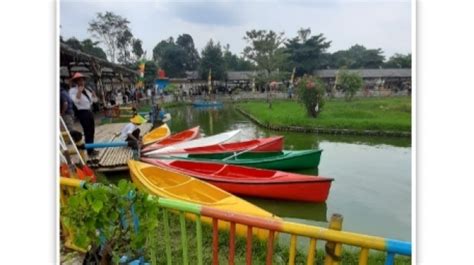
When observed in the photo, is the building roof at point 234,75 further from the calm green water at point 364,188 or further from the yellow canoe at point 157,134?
the yellow canoe at point 157,134

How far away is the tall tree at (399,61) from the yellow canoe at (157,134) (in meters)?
3.23

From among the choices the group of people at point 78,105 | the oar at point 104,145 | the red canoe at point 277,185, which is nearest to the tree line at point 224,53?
the group of people at point 78,105

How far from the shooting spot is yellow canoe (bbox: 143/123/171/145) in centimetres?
479

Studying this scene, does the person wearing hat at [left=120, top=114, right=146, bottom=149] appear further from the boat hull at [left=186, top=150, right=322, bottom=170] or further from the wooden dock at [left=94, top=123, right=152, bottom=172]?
the boat hull at [left=186, top=150, right=322, bottom=170]

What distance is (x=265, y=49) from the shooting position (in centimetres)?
252

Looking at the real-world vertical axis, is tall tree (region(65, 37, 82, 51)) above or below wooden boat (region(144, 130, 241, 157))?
→ above

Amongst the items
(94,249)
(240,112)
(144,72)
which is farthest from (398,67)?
(240,112)

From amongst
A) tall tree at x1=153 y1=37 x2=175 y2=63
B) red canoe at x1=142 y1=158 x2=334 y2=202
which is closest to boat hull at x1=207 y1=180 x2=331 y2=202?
red canoe at x1=142 y1=158 x2=334 y2=202

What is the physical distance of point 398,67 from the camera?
6.38 ft

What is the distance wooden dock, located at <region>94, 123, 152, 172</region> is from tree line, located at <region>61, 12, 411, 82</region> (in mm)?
986

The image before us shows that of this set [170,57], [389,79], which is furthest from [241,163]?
[389,79]

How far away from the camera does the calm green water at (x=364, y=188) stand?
2092 millimetres

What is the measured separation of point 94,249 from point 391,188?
1.64m
